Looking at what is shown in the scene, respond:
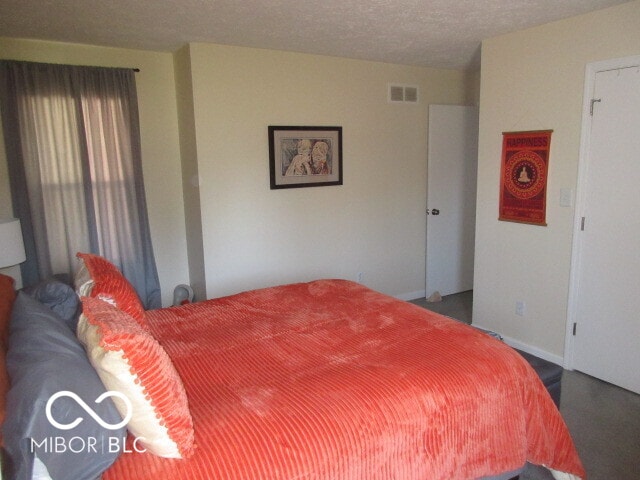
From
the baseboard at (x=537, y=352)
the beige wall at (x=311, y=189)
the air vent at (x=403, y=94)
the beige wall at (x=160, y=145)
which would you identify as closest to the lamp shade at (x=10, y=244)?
the beige wall at (x=160, y=145)

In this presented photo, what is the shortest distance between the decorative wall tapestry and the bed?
1523 mm

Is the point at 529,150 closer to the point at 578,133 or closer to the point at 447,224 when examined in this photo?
the point at 578,133

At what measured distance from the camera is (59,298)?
2.22m

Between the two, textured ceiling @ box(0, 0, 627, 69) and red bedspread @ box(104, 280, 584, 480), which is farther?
textured ceiling @ box(0, 0, 627, 69)

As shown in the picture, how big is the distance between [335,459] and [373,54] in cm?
350

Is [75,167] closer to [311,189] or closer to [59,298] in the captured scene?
[59,298]

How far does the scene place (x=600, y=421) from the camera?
2600mm

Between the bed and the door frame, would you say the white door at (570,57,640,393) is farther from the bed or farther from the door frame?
the bed

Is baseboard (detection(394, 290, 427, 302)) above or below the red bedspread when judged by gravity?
below

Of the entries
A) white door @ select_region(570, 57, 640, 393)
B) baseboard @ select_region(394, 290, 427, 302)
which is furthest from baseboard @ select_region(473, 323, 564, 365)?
baseboard @ select_region(394, 290, 427, 302)

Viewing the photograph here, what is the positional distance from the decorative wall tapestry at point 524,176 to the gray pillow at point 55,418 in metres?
3.07

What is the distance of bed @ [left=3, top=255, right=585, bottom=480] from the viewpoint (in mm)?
1318

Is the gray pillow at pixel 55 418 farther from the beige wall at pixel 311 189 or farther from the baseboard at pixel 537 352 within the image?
the baseboard at pixel 537 352

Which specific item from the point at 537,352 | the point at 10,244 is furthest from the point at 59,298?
the point at 537,352
